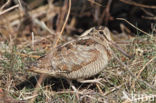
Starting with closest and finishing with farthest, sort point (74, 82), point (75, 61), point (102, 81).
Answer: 1. point (75, 61)
2. point (102, 81)
3. point (74, 82)

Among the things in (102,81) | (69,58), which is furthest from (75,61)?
(102,81)

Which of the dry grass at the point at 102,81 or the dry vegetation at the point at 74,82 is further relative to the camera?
the dry grass at the point at 102,81

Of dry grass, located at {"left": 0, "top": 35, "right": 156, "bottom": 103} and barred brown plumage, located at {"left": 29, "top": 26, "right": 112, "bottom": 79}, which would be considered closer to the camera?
barred brown plumage, located at {"left": 29, "top": 26, "right": 112, "bottom": 79}

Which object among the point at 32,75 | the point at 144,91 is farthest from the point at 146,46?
the point at 32,75

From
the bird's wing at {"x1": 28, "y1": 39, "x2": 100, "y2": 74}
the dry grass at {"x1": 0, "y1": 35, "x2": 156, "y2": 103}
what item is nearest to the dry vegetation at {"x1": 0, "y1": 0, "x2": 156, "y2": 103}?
the dry grass at {"x1": 0, "y1": 35, "x2": 156, "y2": 103}

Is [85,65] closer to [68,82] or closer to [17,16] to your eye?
[68,82]

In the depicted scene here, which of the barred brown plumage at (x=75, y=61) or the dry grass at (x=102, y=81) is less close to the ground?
the barred brown plumage at (x=75, y=61)

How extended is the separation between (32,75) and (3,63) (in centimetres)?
39

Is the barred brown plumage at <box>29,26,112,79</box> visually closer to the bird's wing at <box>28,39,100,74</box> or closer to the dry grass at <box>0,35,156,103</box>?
the bird's wing at <box>28,39,100,74</box>

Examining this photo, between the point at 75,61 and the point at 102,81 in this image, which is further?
the point at 102,81

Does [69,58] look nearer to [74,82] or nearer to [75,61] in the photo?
[75,61]

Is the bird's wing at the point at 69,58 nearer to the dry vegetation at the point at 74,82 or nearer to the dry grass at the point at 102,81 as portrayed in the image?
the dry vegetation at the point at 74,82

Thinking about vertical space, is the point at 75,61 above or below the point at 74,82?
above

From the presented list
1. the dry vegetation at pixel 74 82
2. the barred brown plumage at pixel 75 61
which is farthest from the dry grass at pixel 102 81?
the barred brown plumage at pixel 75 61
